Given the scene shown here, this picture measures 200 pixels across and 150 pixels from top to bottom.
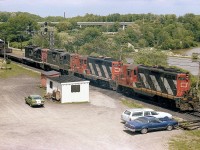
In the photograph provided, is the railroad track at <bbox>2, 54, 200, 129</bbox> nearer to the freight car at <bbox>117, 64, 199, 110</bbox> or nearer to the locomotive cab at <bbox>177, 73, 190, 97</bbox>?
the freight car at <bbox>117, 64, 199, 110</bbox>

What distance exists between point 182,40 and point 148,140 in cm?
13614

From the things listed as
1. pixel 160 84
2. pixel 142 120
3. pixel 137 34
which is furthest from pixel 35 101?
pixel 137 34

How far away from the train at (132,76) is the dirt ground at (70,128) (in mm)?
3972

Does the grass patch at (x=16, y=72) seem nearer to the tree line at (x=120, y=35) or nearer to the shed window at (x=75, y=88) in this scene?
the shed window at (x=75, y=88)

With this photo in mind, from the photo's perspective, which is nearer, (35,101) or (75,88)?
(35,101)

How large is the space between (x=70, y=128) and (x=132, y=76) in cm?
1630

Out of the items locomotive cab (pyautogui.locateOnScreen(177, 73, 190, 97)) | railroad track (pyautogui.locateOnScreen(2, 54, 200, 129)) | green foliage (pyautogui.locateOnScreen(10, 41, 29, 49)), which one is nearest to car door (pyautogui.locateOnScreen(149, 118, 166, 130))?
railroad track (pyautogui.locateOnScreen(2, 54, 200, 129))

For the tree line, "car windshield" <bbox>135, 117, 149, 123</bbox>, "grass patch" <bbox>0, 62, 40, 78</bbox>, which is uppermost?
the tree line

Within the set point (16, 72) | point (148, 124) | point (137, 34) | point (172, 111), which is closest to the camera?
point (148, 124)

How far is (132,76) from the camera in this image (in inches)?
1751

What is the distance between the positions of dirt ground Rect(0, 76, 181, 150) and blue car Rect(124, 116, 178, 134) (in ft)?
1.48

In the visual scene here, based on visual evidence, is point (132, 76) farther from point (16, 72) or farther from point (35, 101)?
point (16, 72)

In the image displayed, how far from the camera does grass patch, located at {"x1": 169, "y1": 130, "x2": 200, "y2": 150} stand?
26.0m

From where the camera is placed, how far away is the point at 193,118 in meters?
34.5
